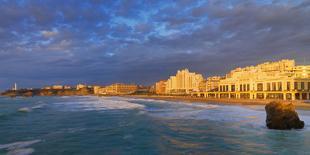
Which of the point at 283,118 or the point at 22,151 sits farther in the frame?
the point at 283,118

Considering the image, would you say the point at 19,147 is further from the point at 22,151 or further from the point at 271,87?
the point at 271,87

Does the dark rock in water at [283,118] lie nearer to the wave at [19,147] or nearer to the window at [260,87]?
the wave at [19,147]

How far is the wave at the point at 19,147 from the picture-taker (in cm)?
1445

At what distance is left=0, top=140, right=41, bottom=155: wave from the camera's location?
14445mm

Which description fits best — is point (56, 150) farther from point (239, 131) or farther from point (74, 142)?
point (239, 131)

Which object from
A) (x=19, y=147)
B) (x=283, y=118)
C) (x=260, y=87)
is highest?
(x=260, y=87)

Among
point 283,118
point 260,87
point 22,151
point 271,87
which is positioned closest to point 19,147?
point 22,151

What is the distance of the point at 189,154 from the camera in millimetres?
13969

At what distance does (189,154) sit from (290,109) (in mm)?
12376

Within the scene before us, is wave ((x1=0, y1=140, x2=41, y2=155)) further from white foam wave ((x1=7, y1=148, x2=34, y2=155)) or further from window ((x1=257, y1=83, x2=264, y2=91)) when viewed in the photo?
window ((x1=257, y1=83, x2=264, y2=91))

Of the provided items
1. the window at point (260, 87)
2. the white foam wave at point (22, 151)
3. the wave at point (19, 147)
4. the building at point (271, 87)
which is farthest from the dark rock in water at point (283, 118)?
the window at point (260, 87)

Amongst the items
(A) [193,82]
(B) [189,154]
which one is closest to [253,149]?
(B) [189,154]

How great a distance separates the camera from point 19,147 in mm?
15750

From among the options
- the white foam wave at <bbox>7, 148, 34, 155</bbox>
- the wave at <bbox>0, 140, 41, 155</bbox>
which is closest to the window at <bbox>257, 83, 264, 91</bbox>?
the wave at <bbox>0, 140, 41, 155</bbox>
